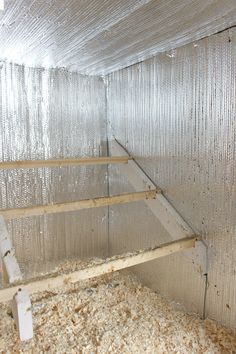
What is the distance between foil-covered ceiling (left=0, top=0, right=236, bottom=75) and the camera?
3.47ft

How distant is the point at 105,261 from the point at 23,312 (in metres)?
0.35

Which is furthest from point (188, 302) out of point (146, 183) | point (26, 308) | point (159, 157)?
point (26, 308)

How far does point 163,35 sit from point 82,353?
148 centimetres

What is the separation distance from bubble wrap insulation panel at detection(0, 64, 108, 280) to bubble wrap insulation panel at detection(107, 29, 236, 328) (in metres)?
0.31

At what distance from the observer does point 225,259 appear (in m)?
1.34

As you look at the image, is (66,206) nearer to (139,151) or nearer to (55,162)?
(55,162)

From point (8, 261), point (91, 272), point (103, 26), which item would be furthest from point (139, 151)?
point (8, 261)

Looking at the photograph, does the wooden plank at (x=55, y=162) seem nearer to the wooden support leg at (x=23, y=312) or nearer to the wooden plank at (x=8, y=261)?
the wooden plank at (x=8, y=261)

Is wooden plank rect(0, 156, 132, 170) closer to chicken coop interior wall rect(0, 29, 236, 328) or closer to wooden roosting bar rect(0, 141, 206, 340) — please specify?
wooden roosting bar rect(0, 141, 206, 340)

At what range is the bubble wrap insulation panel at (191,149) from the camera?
1.29 metres

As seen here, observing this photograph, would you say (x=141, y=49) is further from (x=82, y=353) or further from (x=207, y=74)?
(x=82, y=353)

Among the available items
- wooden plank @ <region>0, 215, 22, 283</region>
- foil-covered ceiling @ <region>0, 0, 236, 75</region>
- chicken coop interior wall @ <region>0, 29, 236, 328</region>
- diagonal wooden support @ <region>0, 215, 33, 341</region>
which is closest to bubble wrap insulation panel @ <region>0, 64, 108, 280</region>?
chicken coop interior wall @ <region>0, 29, 236, 328</region>

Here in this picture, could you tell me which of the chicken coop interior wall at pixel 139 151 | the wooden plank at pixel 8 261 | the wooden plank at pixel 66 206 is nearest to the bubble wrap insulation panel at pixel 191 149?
the chicken coop interior wall at pixel 139 151

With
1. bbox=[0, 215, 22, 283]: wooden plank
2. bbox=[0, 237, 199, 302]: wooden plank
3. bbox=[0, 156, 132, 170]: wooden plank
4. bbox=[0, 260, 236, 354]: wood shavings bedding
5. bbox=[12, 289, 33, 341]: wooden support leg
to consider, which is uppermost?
bbox=[0, 156, 132, 170]: wooden plank
